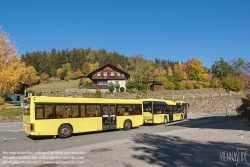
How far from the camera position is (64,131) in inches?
597

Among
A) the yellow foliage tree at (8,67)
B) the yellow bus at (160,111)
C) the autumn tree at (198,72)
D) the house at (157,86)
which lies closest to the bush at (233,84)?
the autumn tree at (198,72)

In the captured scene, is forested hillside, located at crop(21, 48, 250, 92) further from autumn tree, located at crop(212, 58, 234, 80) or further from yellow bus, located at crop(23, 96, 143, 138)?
yellow bus, located at crop(23, 96, 143, 138)

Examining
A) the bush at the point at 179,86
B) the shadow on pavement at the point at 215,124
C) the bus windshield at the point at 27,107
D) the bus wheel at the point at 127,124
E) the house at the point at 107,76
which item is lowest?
the shadow on pavement at the point at 215,124

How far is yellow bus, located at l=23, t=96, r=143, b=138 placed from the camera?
14.0 metres

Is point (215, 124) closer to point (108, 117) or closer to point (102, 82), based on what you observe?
point (108, 117)

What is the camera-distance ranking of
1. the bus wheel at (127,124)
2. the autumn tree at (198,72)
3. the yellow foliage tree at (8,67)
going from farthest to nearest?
the autumn tree at (198,72)
the yellow foliage tree at (8,67)
the bus wheel at (127,124)

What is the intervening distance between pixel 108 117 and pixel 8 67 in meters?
25.5

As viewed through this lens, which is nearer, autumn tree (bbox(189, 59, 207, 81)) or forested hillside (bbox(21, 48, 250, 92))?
forested hillside (bbox(21, 48, 250, 92))

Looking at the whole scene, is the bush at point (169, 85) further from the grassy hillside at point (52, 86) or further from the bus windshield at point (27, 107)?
the bus windshield at point (27, 107)

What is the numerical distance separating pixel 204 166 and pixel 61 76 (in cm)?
10499

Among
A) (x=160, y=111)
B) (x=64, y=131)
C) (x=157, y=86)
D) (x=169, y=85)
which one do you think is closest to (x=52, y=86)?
(x=157, y=86)

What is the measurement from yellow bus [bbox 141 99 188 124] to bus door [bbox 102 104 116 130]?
243 inches

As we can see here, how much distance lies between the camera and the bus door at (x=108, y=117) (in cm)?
1778

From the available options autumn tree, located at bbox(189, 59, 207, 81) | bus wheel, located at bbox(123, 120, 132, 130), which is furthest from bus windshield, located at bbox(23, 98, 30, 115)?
autumn tree, located at bbox(189, 59, 207, 81)
